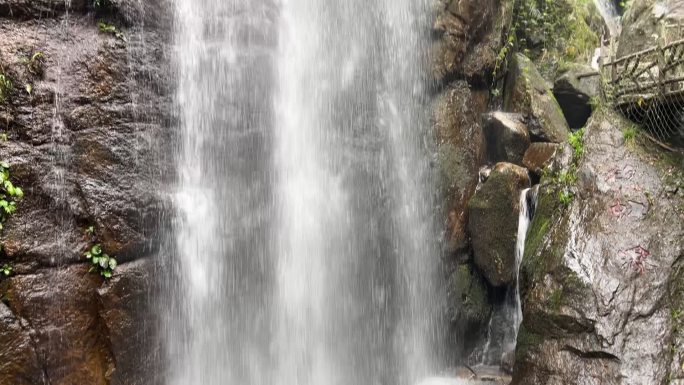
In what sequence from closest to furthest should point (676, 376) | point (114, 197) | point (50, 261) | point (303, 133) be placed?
point (676, 376), point (50, 261), point (114, 197), point (303, 133)

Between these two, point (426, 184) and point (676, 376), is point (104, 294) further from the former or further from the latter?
point (676, 376)

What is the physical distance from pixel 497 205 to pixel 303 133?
413 centimetres

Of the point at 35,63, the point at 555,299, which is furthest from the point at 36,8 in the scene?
the point at 555,299

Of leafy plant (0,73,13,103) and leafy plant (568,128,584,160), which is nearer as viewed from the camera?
leafy plant (0,73,13,103)

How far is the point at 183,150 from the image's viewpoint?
771 centimetres

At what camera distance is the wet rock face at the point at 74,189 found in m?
5.87

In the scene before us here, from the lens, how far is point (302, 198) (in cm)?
912

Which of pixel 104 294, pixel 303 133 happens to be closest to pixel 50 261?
pixel 104 294

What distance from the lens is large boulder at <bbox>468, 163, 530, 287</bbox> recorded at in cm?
878

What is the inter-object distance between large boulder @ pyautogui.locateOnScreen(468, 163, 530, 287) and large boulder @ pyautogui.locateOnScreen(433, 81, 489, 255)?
48 centimetres

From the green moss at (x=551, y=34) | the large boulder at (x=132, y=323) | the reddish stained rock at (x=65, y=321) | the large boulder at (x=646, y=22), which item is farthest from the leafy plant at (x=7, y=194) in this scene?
the green moss at (x=551, y=34)

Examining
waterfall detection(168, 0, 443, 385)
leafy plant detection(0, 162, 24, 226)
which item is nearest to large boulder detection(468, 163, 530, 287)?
waterfall detection(168, 0, 443, 385)

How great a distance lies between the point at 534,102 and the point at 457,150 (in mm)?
2068

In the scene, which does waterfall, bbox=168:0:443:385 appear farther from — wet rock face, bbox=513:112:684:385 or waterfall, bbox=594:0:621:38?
waterfall, bbox=594:0:621:38
